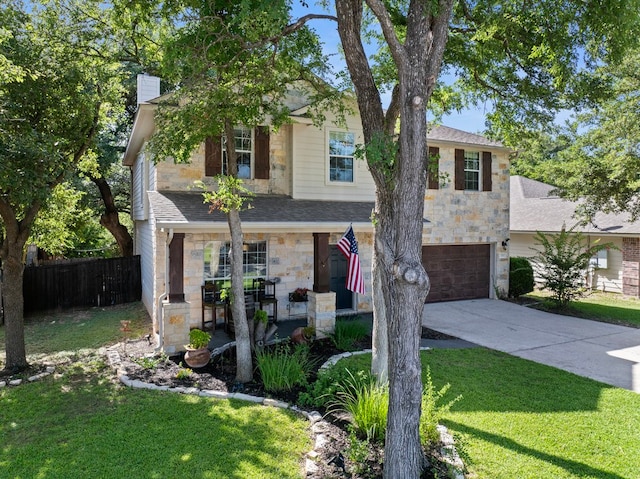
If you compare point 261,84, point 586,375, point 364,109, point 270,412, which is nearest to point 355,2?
point 364,109

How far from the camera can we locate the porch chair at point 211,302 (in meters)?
9.92

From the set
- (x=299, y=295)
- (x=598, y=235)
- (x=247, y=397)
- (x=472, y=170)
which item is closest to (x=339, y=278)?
(x=299, y=295)

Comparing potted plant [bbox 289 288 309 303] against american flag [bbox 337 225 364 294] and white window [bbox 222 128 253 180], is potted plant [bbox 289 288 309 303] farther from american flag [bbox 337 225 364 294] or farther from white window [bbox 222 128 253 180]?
white window [bbox 222 128 253 180]

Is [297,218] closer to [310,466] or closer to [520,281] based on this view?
[310,466]

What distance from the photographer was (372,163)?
4289mm

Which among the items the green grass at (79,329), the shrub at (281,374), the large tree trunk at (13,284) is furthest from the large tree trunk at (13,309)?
the shrub at (281,374)

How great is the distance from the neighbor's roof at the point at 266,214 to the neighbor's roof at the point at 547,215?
1012 cm

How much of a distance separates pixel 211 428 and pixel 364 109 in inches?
171

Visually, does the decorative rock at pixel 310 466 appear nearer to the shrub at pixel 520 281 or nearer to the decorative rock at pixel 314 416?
the decorative rock at pixel 314 416

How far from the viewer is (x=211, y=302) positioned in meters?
10.2

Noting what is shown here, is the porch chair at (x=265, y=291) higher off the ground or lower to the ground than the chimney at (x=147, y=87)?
lower

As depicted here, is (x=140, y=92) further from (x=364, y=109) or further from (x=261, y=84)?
(x=364, y=109)

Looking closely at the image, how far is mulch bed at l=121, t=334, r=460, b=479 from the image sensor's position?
427 centimetres

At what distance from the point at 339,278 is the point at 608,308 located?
30.7 feet
